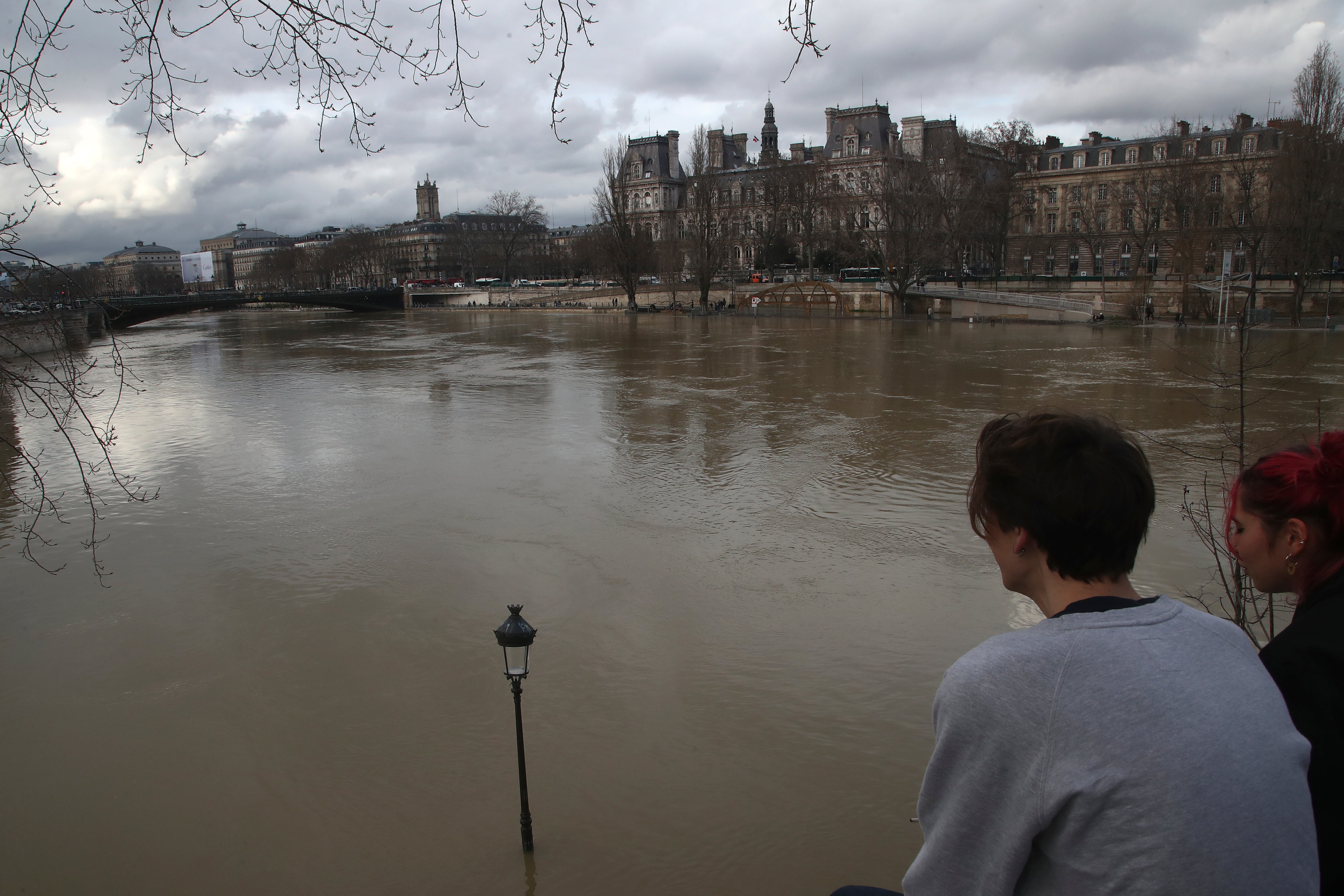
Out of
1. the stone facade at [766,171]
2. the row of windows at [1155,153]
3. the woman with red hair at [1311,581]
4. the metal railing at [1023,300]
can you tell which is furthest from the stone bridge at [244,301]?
the row of windows at [1155,153]

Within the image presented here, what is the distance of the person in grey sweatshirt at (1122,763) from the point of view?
1241 millimetres

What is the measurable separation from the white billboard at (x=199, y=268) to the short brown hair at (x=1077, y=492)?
161363mm

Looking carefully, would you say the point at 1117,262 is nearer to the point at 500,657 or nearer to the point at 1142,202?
the point at 1142,202

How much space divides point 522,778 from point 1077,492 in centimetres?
330

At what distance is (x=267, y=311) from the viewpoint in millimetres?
91062

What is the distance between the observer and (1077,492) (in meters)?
1.50

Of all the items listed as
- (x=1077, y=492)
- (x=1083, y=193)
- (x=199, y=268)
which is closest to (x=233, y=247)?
(x=199, y=268)

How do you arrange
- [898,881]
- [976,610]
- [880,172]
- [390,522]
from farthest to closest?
[880,172] → [390,522] → [976,610] → [898,881]

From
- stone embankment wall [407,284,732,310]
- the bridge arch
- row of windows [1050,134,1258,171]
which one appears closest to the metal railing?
the bridge arch

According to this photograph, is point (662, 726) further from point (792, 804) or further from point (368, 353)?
point (368, 353)

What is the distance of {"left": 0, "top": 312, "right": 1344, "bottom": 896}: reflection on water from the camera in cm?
429

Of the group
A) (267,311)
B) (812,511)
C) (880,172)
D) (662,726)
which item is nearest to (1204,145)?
(880,172)

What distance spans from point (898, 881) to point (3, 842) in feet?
14.7

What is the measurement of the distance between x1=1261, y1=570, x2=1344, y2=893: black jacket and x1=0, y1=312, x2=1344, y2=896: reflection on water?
2756 mm
